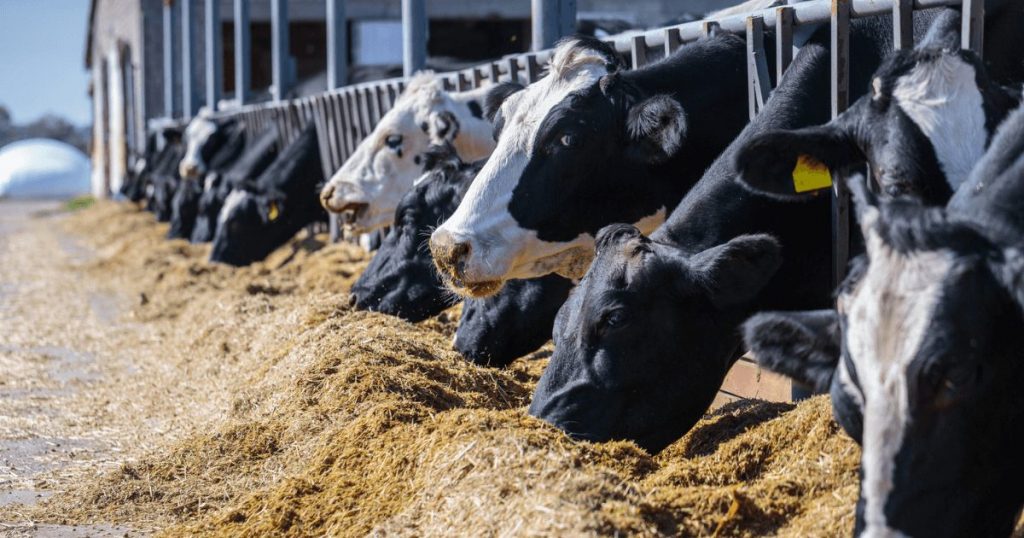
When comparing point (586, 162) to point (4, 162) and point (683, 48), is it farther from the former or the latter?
point (4, 162)

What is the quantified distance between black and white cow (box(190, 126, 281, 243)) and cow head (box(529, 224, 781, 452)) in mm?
10141

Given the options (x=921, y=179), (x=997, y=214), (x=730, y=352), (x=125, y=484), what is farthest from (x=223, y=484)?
(x=997, y=214)

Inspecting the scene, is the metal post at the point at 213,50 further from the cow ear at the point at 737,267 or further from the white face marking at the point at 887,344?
the white face marking at the point at 887,344

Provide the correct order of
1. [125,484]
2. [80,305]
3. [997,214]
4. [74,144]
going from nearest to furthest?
[997,214] < [125,484] < [80,305] < [74,144]

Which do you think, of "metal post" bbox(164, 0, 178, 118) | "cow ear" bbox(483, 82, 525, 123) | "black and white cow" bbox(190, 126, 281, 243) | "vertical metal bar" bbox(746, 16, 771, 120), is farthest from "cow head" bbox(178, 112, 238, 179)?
"vertical metal bar" bbox(746, 16, 771, 120)

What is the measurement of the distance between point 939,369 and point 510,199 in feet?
9.92

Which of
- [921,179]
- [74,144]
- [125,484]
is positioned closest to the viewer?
[921,179]

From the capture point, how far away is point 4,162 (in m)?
52.3

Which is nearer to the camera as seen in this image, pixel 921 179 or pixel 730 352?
pixel 921 179

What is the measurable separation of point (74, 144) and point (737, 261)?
75.5 metres

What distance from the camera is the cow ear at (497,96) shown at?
697 centimetres

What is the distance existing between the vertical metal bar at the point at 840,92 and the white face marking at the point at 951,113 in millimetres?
1008

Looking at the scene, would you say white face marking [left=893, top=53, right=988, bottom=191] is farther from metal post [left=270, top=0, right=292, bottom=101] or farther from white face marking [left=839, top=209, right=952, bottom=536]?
metal post [left=270, top=0, right=292, bottom=101]

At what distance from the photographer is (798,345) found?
337 cm
